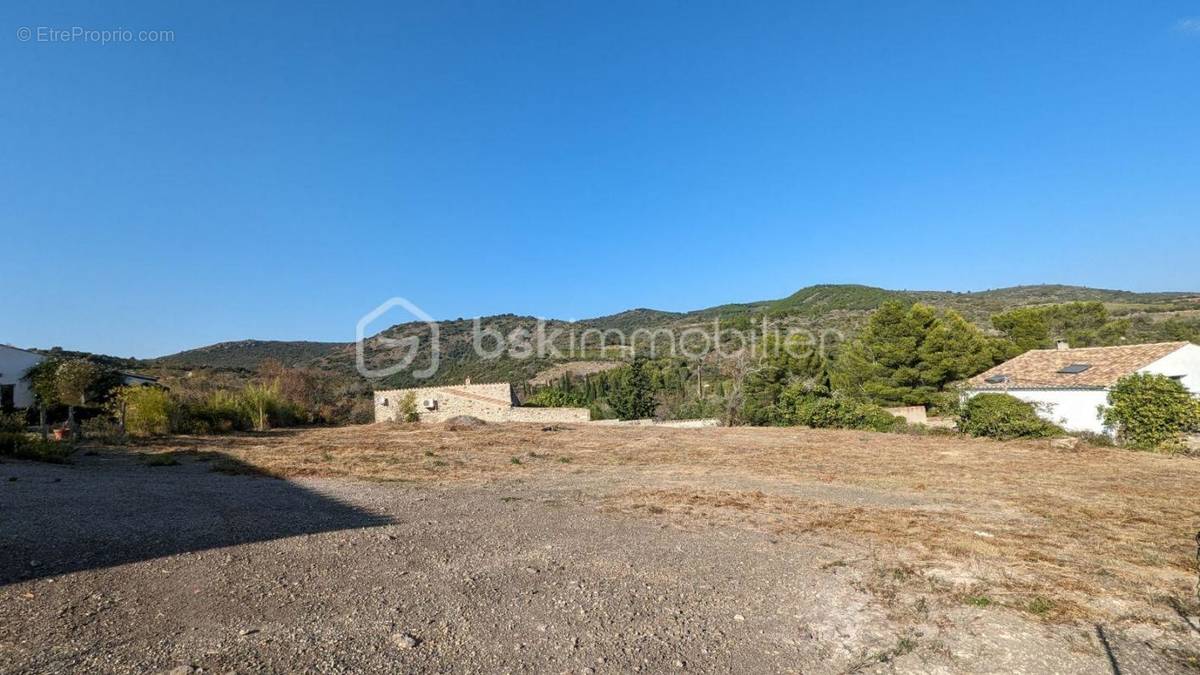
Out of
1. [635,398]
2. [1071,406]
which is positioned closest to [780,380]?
[635,398]

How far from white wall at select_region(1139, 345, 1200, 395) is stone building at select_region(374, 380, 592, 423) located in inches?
861

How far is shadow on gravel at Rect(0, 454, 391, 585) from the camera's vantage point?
4.33 metres

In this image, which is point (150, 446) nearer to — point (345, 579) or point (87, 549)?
point (87, 549)

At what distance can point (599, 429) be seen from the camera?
22.5m

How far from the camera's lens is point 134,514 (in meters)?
5.71

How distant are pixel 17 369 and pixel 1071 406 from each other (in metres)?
42.2

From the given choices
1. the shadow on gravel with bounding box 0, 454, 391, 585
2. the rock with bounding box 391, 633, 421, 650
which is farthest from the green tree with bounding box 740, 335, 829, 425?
the rock with bounding box 391, 633, 421, 650

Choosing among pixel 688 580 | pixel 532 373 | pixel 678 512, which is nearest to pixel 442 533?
pixel 688 580

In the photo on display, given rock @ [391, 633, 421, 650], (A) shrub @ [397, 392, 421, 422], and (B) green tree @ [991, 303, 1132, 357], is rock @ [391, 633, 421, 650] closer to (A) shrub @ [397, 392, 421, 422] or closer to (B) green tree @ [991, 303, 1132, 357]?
(A) shrub @ [397, 392, 421, 422]

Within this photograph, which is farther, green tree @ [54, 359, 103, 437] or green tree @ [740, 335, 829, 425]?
green tree @ [740, 335, 829, 425]

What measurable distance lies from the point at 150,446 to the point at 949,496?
652 inches

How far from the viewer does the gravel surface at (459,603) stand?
10.1 ft

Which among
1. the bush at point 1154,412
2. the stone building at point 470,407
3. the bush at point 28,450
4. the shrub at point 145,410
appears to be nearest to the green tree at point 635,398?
the stone building at point 470,407

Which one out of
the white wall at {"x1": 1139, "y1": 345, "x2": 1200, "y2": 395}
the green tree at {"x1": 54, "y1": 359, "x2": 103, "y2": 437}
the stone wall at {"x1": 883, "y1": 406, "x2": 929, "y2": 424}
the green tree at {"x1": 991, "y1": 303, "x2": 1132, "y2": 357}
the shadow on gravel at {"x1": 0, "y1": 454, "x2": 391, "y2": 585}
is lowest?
the stone wall at {"x1": 883, "y1": 406, "x2": 929, "y2": 424}
